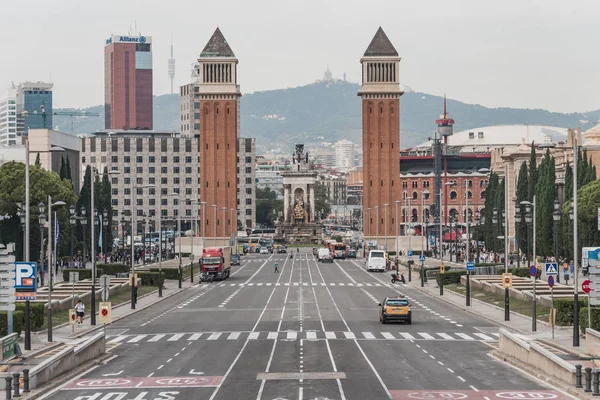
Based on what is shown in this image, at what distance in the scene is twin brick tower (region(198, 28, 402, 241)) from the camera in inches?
7426

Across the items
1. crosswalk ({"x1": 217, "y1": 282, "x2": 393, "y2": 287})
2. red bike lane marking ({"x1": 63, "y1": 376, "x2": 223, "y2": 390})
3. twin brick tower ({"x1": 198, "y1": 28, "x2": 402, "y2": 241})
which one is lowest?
crosswalk ({"x1": 217, "y1": 282, "x2": 393, "y2": 287})

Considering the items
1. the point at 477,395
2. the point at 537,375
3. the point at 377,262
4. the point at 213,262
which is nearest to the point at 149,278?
the point at 213,262

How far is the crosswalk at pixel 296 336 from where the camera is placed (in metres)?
54.6

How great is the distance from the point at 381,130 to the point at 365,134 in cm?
313

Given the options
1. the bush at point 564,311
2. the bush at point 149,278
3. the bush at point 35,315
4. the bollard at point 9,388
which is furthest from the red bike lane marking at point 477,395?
the bush at point 149,278

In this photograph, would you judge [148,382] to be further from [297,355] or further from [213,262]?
[213,262]

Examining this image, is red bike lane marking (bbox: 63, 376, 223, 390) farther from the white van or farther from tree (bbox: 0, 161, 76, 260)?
the white van

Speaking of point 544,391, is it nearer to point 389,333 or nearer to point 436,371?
point 436,371

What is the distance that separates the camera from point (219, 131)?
632ft

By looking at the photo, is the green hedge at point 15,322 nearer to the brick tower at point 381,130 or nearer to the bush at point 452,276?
the bush at point 452,276

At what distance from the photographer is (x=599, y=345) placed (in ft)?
141

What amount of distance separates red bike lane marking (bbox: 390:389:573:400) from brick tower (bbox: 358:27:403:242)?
15094 centimetres

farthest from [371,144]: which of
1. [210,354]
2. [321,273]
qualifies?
[210,354]

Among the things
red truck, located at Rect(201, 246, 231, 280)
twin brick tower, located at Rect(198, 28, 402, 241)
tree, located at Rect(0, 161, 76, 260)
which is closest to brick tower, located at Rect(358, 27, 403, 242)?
twin brick tower, located at Rect(198, 28, 402, 241)
